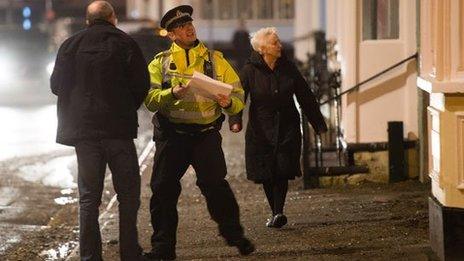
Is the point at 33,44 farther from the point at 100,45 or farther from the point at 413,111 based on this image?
the point at 100,45

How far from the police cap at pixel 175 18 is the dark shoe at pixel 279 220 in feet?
6.62

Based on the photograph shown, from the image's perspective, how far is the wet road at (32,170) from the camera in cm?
944

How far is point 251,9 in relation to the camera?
34375mm

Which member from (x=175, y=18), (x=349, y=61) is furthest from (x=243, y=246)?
(x=349, y=61)

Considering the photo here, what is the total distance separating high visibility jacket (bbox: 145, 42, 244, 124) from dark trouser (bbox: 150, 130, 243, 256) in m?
0.16

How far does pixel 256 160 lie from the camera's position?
26.6ft

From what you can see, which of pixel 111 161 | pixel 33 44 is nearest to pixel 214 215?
pixel 111 161

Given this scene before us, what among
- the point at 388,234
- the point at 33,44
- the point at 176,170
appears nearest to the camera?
the point at 176,170

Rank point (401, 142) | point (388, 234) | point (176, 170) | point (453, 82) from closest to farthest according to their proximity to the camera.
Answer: point (453, 82) → point (176, 170) → point (388, 234) → point (401, 142)

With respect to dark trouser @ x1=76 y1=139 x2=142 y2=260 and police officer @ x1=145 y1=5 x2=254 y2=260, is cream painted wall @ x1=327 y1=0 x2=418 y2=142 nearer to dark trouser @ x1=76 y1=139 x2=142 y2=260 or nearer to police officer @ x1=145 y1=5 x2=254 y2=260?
police officer @ x1=145 y1=5 x2=254 y2=260

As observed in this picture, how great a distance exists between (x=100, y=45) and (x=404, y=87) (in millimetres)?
4810

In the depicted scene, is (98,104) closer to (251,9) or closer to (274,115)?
(274,115)

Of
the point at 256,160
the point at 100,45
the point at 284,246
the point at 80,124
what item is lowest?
the point at 284,246

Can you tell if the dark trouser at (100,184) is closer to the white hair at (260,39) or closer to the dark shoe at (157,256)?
the dark shoe at (157,256)
